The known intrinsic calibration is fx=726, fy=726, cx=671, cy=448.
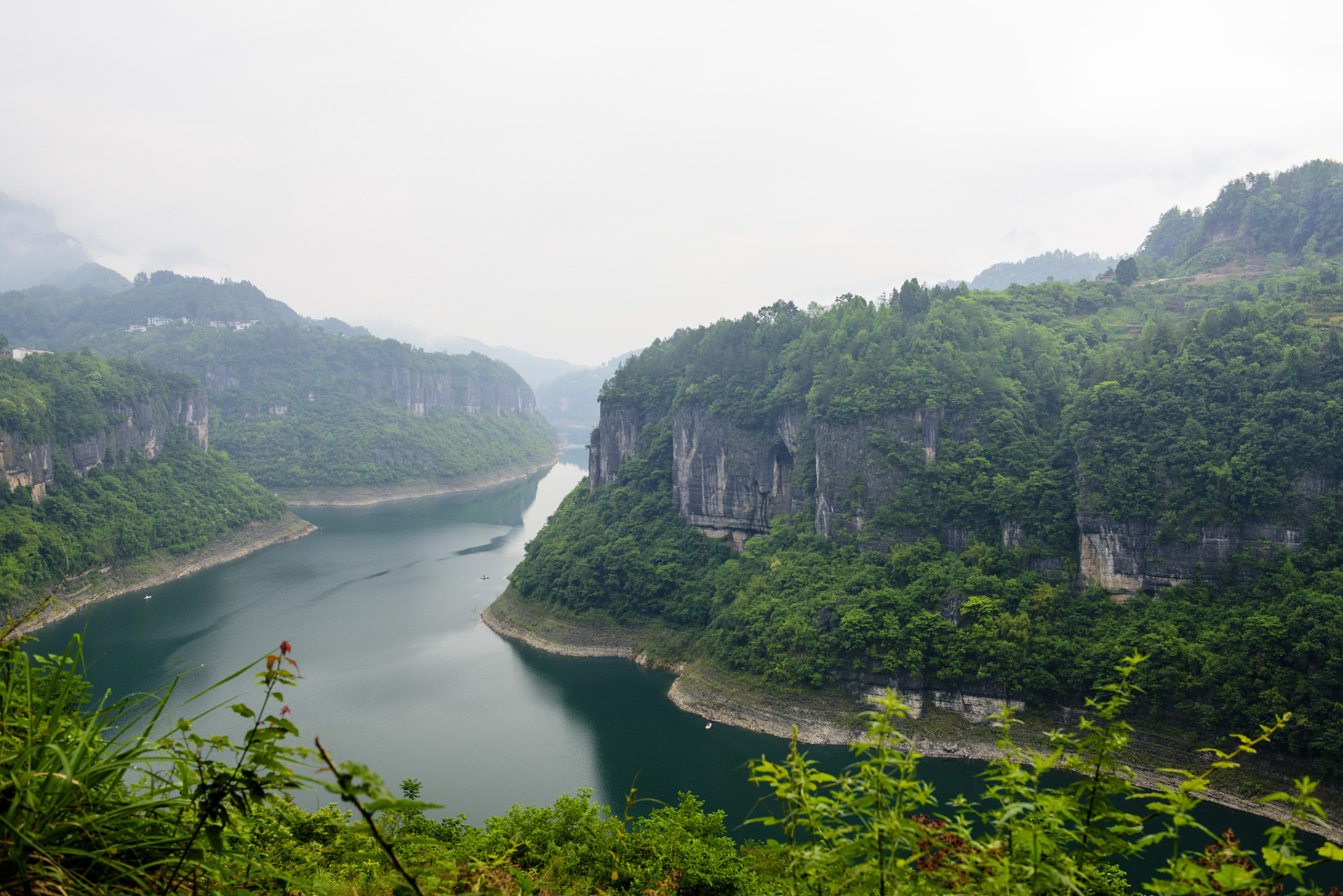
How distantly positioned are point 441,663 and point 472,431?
254 ft

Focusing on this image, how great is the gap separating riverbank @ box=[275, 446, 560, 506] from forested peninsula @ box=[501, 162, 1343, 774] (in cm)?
4316

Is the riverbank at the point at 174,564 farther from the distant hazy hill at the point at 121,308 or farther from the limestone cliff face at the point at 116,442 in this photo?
the distant hazy hill at the point at 121,308

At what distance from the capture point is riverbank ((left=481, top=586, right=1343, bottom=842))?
19.9 meters

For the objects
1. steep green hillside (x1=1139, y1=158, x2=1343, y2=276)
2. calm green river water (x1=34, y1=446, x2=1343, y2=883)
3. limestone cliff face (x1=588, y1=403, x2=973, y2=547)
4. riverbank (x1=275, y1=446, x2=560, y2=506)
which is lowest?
calm green river water (x1=34, y1=446, x2=1343, y2=883)

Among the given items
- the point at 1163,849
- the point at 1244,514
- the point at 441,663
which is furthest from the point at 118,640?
the point at 1244,514

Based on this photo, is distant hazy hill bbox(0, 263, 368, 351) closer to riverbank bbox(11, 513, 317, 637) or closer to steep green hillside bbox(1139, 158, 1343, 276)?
riverbank bbox(11, 513, 317, 637)

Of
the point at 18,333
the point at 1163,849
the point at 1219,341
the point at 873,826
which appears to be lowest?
the point at 1163,849

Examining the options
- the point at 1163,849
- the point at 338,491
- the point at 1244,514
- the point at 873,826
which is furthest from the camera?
the point at 338,491

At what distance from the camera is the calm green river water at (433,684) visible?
22.8 m

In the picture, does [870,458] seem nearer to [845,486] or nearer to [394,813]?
[845,486]

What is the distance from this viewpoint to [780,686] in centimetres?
2659

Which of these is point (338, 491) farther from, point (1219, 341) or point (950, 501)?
point (1219, 341)

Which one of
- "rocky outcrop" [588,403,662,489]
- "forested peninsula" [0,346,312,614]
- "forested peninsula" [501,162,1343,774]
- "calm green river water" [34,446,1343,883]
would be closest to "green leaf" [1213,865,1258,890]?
"calm green river water" [34,446,1343,883]

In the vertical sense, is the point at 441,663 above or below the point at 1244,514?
below
